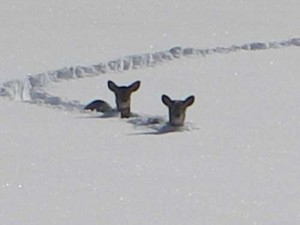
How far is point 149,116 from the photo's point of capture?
7.07 meters

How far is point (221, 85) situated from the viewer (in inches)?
318

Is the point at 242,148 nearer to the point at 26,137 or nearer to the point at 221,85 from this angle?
the point at 26,137

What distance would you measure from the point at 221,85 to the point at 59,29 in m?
2.83

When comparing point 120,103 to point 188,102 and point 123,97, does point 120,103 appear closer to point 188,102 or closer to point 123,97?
point 123,97

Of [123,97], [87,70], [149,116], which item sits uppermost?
[87,70]

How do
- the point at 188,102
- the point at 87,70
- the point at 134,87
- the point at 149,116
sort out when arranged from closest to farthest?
the point at 188,102, the point at 149,116, the point at 134,87, the point at 87,70

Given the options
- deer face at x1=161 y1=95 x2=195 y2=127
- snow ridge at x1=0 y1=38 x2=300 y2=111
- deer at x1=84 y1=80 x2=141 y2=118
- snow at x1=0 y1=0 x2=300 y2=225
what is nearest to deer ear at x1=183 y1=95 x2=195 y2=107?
deer face at x1=161 y1=95 x2=195 y2=127

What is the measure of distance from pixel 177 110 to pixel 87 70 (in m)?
1.98

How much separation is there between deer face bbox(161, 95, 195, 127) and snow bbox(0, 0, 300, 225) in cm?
7

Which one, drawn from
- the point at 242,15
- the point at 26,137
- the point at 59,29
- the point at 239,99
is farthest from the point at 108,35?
the point at 26,137

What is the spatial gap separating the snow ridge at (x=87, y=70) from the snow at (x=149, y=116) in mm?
12

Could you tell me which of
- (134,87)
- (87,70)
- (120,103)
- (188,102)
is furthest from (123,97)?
(87,70)

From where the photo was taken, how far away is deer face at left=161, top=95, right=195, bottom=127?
263 inches

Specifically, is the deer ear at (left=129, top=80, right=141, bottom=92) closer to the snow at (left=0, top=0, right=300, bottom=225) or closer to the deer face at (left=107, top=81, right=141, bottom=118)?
the deer face at (left=107, top=81, right=141, bottom=118)
